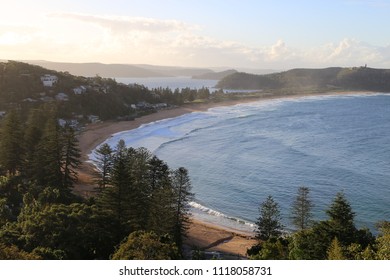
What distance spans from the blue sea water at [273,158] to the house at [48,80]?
26.3m

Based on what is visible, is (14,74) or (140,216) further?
(14,74)

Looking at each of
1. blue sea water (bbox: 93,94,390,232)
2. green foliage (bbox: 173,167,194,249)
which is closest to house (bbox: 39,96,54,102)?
blue sea water (bbox: 93,94,390,232)

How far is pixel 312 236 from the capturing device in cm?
2219

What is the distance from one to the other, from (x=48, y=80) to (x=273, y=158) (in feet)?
194

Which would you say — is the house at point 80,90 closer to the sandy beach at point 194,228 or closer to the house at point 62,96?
the house at point 62,96

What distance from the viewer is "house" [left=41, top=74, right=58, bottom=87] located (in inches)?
3600

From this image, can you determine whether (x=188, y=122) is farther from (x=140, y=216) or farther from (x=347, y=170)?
(x=140, y=216)

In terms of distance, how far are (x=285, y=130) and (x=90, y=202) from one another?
64.1 meters

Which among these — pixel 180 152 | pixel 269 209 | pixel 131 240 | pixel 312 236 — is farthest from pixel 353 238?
pixel 180 152

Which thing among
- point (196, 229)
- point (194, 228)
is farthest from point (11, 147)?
point (196, 229)

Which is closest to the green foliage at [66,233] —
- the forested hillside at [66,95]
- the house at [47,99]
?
the forested hillside at [66,95]

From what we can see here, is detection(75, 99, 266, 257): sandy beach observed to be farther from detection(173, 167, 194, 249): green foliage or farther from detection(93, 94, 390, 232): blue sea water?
detection(93, 94, 390, 232): blue sea water

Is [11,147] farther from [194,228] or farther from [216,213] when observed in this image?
[216,213]

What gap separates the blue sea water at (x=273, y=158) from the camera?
41.2 m
